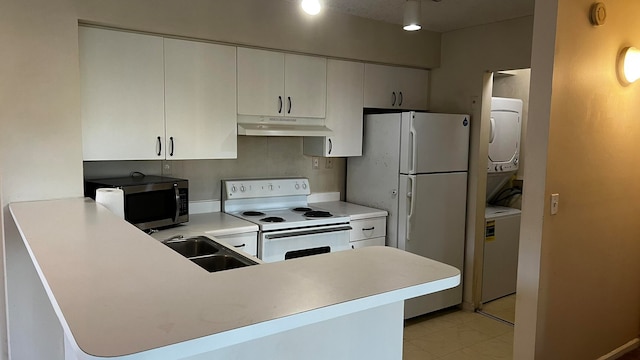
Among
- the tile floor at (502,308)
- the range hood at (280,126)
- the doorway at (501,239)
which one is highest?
the range hood at (280,126)

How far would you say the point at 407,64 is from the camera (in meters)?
3.94

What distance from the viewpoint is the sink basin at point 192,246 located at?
265 centimetres

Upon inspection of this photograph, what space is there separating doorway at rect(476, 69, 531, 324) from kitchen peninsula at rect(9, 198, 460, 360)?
283cm

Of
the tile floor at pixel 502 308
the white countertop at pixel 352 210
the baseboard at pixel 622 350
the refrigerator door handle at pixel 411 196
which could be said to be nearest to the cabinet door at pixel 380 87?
the refrigerator door handle at pixel 411 196

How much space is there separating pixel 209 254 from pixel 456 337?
80.4 inches

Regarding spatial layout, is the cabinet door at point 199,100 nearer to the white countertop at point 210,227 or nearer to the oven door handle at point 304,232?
the white countertop at point 210,227

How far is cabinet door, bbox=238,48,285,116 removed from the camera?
3164 mm

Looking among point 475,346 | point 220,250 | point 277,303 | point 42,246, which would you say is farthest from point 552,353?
point 42,246

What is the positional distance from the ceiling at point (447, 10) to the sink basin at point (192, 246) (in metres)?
1.79

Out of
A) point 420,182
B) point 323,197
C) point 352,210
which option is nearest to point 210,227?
point 352,210

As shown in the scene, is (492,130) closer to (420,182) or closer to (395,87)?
(395,87)

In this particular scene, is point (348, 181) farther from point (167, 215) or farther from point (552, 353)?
point (552, 353)

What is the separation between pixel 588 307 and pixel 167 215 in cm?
262

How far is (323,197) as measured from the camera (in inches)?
161
